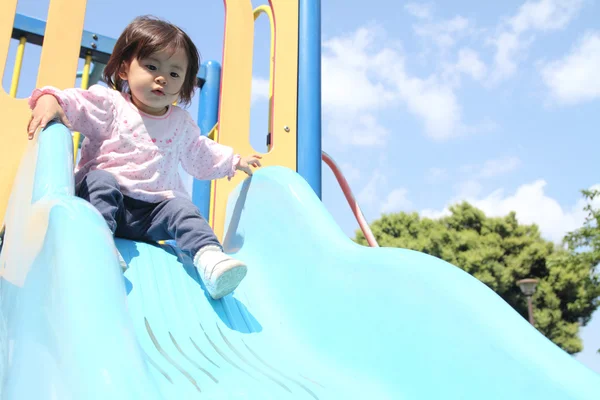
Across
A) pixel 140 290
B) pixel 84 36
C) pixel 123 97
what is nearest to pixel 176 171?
pixel 123 97

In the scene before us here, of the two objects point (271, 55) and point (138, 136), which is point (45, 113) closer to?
point (138, 136)

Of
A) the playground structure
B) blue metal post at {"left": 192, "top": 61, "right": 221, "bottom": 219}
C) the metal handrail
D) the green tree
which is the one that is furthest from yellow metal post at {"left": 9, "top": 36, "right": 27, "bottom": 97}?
the green tree

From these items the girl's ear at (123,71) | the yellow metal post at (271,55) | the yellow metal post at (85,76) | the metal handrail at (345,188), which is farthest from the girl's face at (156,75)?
the metal handrail at (345,188)

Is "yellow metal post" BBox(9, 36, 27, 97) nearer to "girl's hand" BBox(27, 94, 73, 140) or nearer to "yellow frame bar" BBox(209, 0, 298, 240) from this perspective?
"girl's hand" BBox(27, 94, 73, 140)

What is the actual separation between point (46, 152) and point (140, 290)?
43 cm

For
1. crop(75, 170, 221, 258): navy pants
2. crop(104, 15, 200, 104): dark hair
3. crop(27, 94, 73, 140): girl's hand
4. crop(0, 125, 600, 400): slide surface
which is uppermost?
crop(104, 15, 200, 104): dark hair

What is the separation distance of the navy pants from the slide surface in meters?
0.07

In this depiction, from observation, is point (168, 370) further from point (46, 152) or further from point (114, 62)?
point (114, 62)

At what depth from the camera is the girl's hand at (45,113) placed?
5.19 ft

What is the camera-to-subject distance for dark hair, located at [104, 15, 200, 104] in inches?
69.0

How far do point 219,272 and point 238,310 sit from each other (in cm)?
17

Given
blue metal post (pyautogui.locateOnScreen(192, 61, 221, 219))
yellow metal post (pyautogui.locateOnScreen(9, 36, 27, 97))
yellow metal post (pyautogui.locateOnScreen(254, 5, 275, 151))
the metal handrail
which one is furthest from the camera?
blue metal post (pyautogui.locateOnScreen(192, 61, 221, 219))

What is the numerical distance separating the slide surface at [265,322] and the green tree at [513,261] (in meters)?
15.7

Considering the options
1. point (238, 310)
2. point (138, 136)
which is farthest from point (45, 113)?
point (238, 310)
